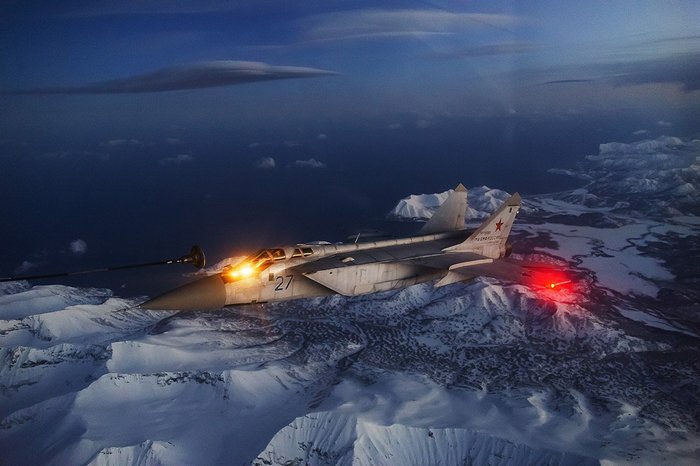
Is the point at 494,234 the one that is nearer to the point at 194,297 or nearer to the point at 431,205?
the point at 194,297

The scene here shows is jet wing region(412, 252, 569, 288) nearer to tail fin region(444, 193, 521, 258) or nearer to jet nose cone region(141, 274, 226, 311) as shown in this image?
tail fin region(444, 193, 521, 258)

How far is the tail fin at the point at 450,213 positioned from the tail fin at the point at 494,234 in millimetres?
1160

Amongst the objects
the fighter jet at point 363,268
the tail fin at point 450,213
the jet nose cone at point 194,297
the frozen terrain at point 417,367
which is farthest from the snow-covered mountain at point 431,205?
the jet nose cone at point 194,297

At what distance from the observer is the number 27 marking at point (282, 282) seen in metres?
12.8

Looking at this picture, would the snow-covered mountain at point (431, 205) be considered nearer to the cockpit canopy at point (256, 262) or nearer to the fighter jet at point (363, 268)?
the fighter jet at point (363, 268)

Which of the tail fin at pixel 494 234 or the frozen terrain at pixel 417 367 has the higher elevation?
the tail fin at pixel 494 234

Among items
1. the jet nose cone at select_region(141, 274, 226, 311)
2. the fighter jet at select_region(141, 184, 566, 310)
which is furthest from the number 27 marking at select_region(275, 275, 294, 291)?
the jet nose cone at select_region(141, 274, 226, 311)

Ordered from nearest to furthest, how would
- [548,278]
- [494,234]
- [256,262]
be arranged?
1. [256,262]
2. [548,278]
3. [494,234]

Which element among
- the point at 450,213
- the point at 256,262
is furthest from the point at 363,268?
the point at 450,213

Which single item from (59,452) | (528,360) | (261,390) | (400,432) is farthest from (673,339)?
(59,452)

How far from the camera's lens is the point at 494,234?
16719 mm

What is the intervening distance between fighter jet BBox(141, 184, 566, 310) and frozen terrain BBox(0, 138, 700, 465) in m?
18.7

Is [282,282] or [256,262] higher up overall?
[256,262]

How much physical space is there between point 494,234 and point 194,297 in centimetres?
1104
